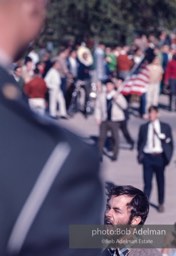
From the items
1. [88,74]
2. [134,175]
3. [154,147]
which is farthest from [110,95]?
[88,74]

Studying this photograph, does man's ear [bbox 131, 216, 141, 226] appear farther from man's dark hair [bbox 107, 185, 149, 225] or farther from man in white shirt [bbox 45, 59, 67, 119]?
man in white shirt [bbox 45, 59, 67, 119]

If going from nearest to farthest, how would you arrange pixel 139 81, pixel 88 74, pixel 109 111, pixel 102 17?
pixel 109 111, pixel 139 81, pixel 88 74, pixel 102 17

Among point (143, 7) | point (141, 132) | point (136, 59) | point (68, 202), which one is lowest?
point (143, 7)

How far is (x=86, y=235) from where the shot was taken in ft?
5.33

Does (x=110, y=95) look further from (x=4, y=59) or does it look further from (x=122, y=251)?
(x=4, y=59)

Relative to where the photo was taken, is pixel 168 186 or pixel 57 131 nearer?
pixel 57 131

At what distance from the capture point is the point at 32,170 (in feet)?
4.02

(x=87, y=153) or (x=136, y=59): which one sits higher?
(x=87, y=153)

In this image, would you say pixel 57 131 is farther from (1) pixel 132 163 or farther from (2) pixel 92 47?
(2) pixel 92 47

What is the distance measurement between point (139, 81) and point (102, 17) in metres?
13.7

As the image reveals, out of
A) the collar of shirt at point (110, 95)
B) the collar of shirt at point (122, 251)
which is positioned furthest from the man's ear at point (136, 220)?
the collar of shirt at point (110, 95)

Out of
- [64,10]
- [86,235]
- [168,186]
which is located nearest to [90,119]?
[168,186]

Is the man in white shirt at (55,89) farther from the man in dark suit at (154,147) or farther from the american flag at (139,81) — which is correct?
the man in dark suit at (154,147)

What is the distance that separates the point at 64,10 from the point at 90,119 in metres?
12.6
